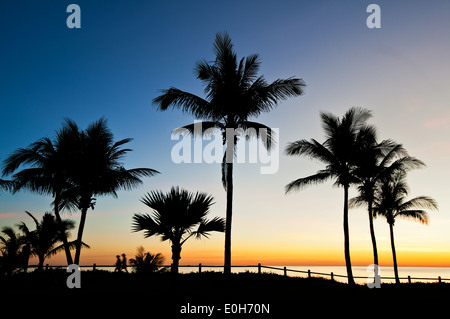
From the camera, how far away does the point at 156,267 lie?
15.4 meters

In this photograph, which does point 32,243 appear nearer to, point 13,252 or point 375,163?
point 13,252

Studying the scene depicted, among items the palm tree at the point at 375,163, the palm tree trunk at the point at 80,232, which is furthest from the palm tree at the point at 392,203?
the palm tree trunk at the point at 80,232

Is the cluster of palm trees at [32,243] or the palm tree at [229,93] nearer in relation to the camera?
the palm tree at [229,93]

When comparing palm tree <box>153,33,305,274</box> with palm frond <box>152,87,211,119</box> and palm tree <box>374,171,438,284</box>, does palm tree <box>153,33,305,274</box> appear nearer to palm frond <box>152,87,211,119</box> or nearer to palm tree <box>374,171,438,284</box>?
palm frond <box>152,87,211,119</box>

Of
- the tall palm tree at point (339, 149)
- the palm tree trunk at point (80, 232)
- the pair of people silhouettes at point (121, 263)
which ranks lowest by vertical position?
the pair of people silhouettes at point (121, 263)
